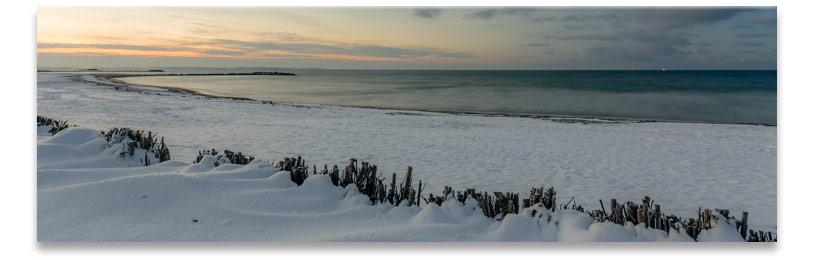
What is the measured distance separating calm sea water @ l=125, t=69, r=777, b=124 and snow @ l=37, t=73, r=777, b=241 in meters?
0.30

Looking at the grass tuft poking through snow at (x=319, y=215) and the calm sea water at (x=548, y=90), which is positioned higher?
the calm sea water at (x=548, y=90)

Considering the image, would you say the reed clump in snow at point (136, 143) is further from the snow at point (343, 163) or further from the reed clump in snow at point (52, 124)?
the reed clump in snow at point (52, 124)

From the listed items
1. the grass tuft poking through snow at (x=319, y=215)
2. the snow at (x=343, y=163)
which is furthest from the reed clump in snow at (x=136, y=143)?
the grass tuft poking through snow at (x=319, y=215)

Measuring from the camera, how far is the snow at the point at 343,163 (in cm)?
354

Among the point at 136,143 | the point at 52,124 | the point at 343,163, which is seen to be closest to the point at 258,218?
the point at 136,143

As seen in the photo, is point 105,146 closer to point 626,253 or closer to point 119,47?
point 119,47

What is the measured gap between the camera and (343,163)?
5.59 metres

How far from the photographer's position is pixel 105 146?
470 centimetres

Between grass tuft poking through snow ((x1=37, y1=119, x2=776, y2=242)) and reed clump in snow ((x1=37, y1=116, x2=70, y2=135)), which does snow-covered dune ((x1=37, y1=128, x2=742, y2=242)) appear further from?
reed clump in snow ((x1=37, y1=116, x2=70, y2=135))

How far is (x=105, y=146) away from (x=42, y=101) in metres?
0.72

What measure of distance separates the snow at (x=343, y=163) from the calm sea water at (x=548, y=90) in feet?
0.97

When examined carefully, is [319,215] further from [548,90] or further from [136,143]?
[548,90]

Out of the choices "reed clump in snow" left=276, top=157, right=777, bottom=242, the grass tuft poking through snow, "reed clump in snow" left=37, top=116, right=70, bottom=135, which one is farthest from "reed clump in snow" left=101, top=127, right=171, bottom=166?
"reed clump in snow" left=276, top=157, right=777, bottom=242
